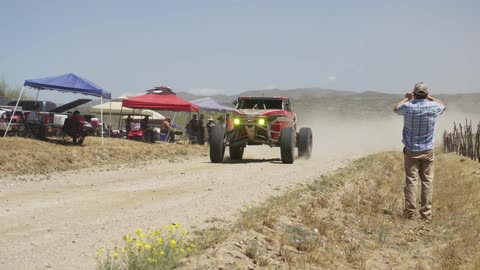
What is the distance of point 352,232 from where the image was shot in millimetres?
7535

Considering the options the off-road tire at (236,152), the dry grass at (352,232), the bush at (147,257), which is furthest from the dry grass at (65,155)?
the bush at (147,257)

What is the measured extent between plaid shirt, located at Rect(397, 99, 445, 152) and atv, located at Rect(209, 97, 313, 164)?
270 inches

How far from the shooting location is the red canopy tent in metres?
22.8

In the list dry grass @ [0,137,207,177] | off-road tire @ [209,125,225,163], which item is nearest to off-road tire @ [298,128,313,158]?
off-road tire @ [209,125,225,163]

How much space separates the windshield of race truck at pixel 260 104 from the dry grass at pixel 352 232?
17.9 feet

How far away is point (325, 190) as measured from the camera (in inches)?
391

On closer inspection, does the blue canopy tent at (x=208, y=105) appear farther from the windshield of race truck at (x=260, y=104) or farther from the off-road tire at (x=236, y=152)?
the windshield of race truck at (x=260, y=104)

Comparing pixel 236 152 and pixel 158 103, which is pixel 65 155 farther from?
pixel 158 103

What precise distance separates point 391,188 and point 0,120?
524 inches

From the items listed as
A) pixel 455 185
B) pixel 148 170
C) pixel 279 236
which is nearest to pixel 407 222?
pixel 279 236

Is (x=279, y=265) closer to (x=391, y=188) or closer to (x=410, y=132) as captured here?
(x=410, y=132)

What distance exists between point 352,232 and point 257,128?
7.93 meters

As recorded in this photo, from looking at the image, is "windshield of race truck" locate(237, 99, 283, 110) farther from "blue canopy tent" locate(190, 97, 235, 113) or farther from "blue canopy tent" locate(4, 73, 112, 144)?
"blue canopy tent" locate(190, 97, 235, 113)

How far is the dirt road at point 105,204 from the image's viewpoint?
5039mm
